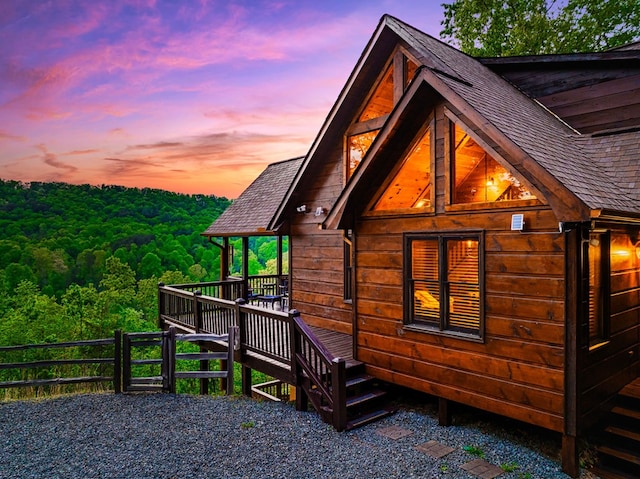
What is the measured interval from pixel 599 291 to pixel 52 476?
7.38 meters

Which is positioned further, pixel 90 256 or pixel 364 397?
pixel 90 256

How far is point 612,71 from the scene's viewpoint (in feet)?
26.3

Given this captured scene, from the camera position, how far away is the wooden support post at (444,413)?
6.35 meters

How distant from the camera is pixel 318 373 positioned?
270 inches

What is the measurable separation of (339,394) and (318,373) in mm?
718

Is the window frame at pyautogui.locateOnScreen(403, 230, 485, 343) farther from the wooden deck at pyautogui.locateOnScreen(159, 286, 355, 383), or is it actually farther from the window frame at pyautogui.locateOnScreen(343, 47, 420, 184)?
the window frame at pyautogui.locateOnScreen(343, 47, 420, 184)

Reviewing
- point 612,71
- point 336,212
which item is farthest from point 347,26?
point 336,212

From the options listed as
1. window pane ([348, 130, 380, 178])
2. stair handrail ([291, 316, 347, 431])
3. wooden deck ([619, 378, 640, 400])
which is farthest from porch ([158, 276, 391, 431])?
window pane ([348, 130, 380, 178])

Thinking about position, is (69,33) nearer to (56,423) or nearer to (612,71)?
(56,423)

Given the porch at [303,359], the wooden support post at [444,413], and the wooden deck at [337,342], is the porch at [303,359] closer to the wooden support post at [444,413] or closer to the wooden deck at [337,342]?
the wooden deck at [337,342]

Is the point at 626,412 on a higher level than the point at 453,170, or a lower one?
lower

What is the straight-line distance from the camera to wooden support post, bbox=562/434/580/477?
4953mm

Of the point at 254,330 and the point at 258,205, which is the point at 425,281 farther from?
the point at 258,205

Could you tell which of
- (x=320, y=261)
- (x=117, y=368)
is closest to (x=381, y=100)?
(x=320, y=261)
